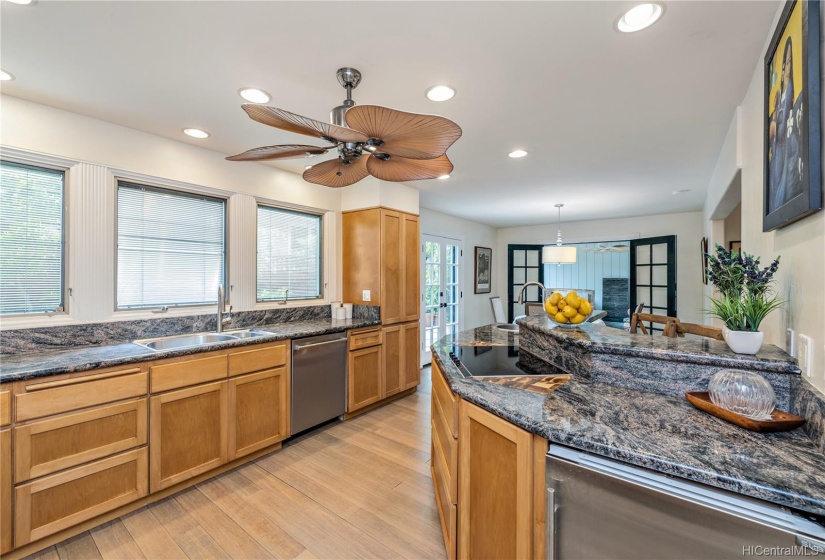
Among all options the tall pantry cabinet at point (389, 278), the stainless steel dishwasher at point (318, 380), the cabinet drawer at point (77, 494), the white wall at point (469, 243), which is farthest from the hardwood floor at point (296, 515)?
the white wall at point (469, 243)

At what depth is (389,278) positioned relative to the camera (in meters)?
3.80

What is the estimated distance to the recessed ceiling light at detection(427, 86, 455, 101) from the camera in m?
1.97

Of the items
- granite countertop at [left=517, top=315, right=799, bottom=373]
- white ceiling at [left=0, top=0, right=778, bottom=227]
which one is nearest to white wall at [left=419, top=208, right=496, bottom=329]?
white ceiling at [left=0, top=0, right=778, bottom=227]

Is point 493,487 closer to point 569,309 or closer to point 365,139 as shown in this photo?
point 569,309

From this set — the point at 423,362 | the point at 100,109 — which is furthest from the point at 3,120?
the point at 423,362

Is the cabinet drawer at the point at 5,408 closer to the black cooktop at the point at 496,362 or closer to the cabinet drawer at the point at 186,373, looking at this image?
the cabinet drawer at the point at 186,373

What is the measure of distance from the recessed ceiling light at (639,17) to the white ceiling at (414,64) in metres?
0.04

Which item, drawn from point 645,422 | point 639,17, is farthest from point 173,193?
point 645,422

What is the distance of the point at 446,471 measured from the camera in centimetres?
171

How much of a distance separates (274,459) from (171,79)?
2581 mm

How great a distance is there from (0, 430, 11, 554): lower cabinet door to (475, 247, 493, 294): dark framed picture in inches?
224

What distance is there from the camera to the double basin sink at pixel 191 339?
2512 millimetres

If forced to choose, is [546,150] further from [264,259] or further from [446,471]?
[264,259]

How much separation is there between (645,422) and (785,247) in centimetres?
91
